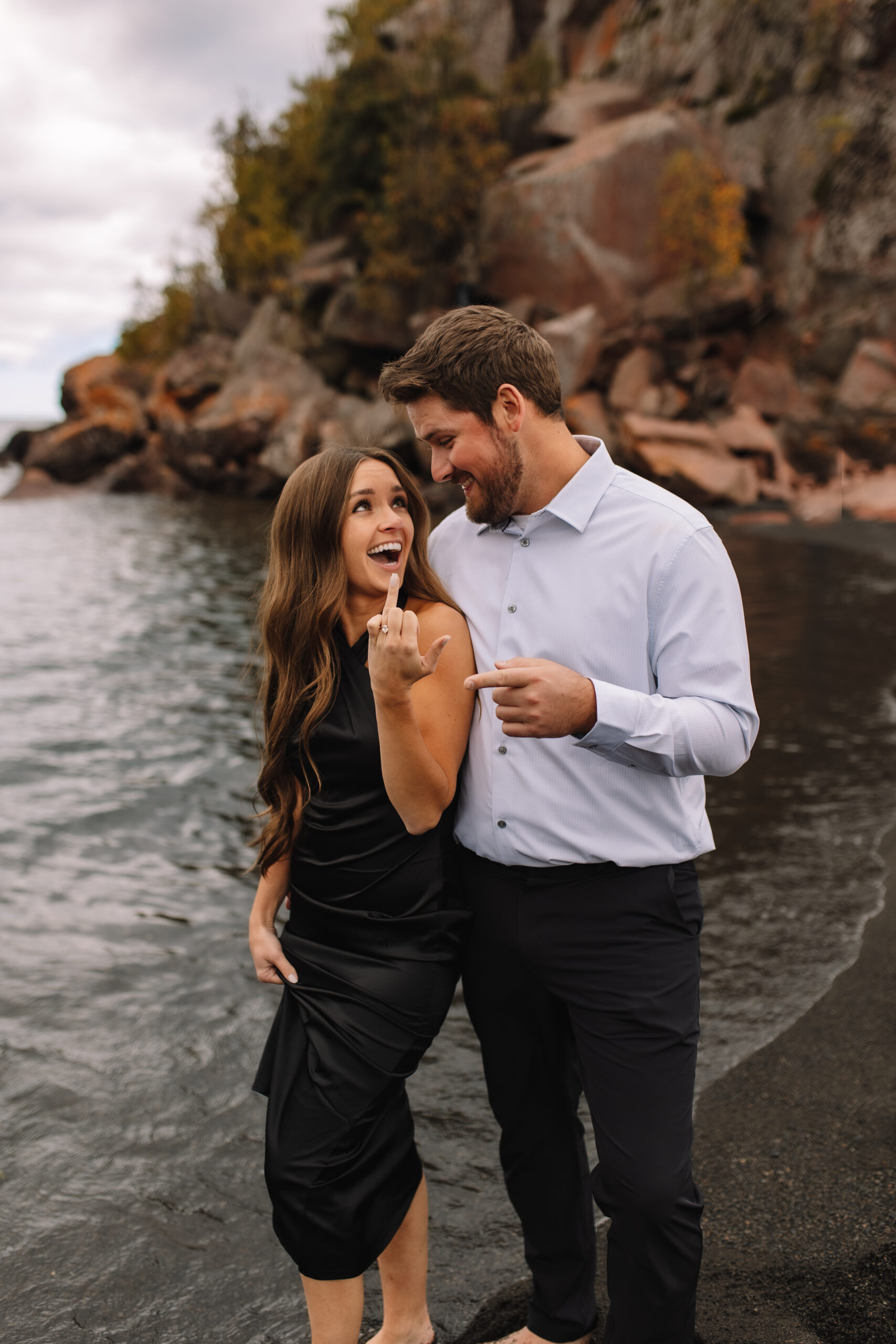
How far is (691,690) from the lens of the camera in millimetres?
2100

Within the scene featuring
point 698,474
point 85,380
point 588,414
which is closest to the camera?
point 698,474

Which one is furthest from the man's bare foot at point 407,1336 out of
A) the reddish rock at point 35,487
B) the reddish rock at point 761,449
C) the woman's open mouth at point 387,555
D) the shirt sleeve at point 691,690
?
the reddish rock at point 35,487

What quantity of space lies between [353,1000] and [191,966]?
3.00 meters

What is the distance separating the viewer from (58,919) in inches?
221

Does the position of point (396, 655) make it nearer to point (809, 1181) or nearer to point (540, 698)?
A: point (540, 698)

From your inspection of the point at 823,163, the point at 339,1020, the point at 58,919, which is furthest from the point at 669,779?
the point at 823,163

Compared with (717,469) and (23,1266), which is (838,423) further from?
(23,1266)

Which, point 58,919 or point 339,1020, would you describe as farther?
point 58,919

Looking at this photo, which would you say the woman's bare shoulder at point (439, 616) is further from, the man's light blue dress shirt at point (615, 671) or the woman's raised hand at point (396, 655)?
the woman's raised hand at point (396, 655)

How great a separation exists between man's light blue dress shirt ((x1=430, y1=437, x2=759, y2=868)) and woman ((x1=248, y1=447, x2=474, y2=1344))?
15 centimetres

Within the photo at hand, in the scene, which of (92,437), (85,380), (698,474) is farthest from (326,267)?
(698,474)

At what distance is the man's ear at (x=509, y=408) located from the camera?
2.28 metres

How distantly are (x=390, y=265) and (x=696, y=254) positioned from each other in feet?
29.3

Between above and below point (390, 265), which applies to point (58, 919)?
below
